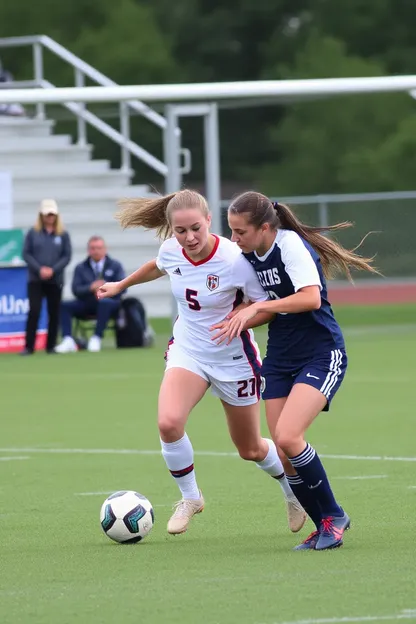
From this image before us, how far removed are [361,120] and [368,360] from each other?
32.2 m

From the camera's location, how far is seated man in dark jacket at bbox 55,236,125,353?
1955 cm

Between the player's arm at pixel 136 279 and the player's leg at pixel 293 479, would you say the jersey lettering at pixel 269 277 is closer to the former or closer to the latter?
the player's leg at pixel 293 479

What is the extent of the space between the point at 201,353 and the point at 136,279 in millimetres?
591

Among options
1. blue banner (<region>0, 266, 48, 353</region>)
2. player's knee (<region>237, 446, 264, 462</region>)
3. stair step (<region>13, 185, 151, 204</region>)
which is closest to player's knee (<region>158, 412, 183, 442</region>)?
player's knee (<region>237, 446, 264, 462</region>)

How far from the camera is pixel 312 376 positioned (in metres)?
7.11

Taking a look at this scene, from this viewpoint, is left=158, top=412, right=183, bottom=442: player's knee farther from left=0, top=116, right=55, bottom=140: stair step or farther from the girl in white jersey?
left=0, top=116, right=55, bottom=140: stair step

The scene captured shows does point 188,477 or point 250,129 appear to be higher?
point 250,129

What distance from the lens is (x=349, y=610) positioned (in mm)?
5488

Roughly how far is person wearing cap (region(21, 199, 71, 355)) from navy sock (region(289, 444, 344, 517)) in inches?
487

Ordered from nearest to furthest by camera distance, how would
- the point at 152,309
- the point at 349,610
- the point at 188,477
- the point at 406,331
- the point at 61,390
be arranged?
the point at 349,610
the point at 188,477
the point at 61,390
the point at 406,331
the point at 152,309

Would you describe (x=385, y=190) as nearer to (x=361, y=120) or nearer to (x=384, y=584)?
(x=361, y=120)

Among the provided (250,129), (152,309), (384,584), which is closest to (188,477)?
(384,584)

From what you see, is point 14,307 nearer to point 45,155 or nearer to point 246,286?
point 45,155

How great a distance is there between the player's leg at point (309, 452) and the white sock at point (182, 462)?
2.58ft
